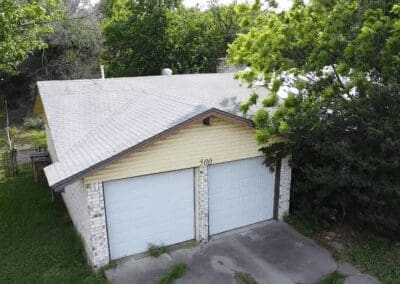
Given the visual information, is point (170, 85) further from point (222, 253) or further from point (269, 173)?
point (222, 253)

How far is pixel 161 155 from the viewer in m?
8.61

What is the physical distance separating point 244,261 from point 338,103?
4.87 m

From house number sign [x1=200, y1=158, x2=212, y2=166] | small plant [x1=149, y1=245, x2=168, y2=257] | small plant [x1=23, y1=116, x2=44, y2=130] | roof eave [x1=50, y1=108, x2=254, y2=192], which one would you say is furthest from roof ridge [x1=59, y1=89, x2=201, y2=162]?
small plant [x1=23, y1=116, x2=44, y2=130]

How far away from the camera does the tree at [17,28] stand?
14.3 m

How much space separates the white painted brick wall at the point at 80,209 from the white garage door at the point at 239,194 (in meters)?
3.33

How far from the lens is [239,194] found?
1032cm

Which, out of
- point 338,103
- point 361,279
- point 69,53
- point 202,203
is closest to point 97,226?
point 202,203

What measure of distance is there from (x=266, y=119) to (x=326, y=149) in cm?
172

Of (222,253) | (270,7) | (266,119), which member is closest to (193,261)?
(222,253)

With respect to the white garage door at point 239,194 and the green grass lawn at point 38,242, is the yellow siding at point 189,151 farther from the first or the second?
the green grass lawn at point 38,242

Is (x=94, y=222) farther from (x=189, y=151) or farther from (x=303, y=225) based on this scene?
(x=303, y=225)

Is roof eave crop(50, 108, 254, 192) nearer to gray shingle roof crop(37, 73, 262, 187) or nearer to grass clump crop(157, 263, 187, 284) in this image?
gray shingle roof crop(37, 73, 262, 187)

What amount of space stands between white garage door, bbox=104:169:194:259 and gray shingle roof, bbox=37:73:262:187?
3.53 ft

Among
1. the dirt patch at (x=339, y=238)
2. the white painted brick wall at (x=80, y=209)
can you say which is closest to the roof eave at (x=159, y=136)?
the white painted brick wall at (x=80, y=209)
